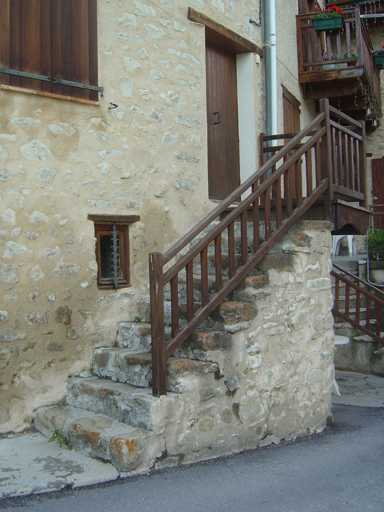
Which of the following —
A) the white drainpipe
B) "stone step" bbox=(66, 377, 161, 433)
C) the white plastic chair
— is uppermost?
the white drainpipe

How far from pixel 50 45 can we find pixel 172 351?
2699 millimetres

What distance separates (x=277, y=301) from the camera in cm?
405

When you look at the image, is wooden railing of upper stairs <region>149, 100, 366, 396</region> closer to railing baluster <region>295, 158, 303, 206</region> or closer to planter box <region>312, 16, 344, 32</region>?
railing baluster <region>295, 158, 303, 206</region>

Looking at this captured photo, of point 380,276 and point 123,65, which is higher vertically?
point 123,65

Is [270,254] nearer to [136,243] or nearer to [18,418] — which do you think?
Result: [136,243]

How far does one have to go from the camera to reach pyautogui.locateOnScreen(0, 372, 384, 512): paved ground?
288 centimetres

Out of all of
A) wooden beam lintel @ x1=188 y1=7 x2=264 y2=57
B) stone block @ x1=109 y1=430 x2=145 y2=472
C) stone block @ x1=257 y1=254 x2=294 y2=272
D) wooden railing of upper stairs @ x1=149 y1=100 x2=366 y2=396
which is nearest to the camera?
stone block @ x1=109 y1=430 x2=145 y2=472

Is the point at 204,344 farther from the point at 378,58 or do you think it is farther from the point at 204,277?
the point at 378,58

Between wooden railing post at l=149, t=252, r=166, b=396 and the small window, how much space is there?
3.87 ft

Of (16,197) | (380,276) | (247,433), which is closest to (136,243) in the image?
(16,197)

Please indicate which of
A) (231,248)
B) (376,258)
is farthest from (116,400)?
(376,258)

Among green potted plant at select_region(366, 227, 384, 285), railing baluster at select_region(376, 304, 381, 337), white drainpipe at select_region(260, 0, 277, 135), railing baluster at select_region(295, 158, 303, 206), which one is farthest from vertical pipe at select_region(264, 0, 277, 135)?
green potted plant at select_region(366, 227, 384, 285)

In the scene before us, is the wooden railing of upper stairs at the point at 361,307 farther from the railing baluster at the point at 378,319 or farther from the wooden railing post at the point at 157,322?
the wooden railing post at the point at 157,322

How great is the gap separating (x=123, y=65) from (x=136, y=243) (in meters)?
1.63
